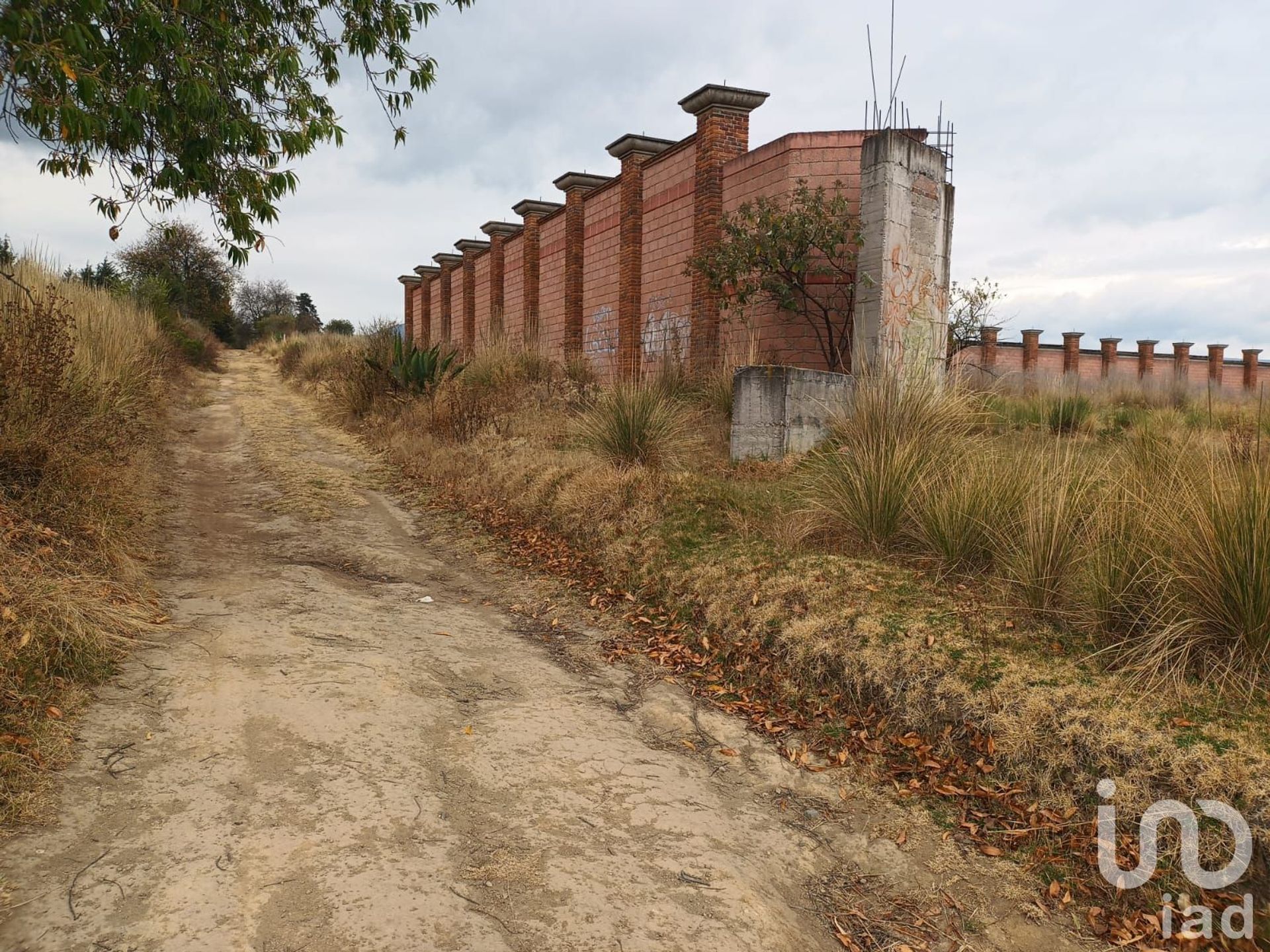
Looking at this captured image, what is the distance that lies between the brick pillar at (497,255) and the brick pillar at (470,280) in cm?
161

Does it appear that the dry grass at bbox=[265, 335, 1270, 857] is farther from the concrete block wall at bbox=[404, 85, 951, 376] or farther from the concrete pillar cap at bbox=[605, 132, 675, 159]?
the concrete pillar cap at bbox=[605, 132, 675, 159]

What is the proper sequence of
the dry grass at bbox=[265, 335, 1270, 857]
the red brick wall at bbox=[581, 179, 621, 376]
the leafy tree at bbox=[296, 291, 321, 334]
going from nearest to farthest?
the dry grass at bbox=[265, 335, 1270, 857] < the red brick wall at bbox=[581, 179, 621, 376] < the leafy tree at bbox=[296, 291, 321, 334]

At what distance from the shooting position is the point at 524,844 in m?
2.94

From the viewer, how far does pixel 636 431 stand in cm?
793

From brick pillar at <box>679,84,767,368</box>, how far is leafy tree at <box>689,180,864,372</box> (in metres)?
1.41

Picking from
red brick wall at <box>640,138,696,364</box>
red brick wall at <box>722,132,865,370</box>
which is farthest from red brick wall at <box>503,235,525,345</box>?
red brick wall at <box>722,132,865,370</box>

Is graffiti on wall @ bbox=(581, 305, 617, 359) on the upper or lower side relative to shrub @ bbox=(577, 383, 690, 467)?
upper

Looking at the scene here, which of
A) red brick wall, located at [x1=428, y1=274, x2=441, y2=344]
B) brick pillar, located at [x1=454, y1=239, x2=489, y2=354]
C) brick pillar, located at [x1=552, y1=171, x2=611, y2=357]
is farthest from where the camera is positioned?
red brick wall, located at [x1=428, y1=274, x2=441, y2=344]

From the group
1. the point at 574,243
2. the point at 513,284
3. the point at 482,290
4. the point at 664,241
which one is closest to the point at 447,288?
the point at 482,290

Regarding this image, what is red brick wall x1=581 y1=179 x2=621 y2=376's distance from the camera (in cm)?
1588

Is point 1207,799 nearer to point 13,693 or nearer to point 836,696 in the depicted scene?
point 836,696

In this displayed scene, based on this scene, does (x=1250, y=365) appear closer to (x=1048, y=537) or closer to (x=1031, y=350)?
(x=1031, y=350)

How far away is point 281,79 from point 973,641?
5.75 m

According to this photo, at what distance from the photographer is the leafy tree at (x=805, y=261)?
10.0 metres
